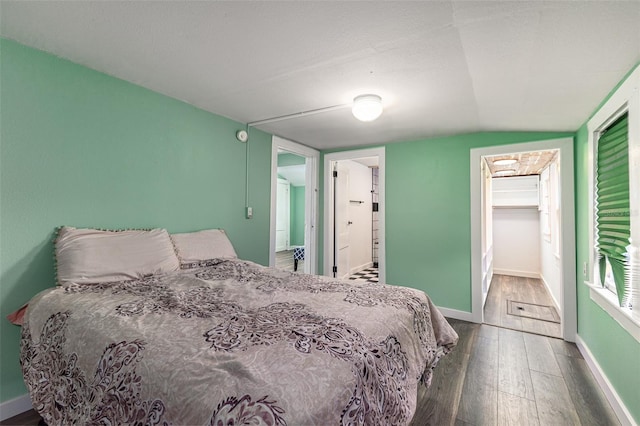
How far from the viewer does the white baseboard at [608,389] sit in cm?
160

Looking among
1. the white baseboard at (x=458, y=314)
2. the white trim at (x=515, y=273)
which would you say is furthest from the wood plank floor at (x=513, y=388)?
the white trim at (x=515, y=273)

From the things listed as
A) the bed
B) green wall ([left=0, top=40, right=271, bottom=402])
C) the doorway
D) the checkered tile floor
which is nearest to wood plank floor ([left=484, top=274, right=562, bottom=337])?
the doorway

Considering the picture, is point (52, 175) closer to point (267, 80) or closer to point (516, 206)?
point (267, 80)

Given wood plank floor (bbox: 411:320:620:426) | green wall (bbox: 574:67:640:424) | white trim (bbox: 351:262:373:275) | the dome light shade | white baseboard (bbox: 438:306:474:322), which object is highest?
the dome light shade

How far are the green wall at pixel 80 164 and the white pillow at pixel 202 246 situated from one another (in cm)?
18

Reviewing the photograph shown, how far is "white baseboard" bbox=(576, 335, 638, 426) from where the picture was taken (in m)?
1.60

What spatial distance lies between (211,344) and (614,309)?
2392mm

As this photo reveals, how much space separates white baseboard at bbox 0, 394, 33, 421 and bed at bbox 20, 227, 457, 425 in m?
0.41

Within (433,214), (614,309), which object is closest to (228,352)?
(614,309)

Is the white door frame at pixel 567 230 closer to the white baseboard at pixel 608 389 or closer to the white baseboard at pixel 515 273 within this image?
the white baseboard at pixel 608 389

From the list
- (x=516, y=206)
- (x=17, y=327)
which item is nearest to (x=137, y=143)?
(x=17, y=327)

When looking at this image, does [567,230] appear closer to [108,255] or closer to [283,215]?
[108,255]

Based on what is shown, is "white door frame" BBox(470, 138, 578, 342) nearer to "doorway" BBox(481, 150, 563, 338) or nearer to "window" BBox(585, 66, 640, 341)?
"window" BBox(585, 66, 640, 341)

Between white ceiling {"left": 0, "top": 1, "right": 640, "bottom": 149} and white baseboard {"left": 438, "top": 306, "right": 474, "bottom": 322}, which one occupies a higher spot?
white ceiling {"left": 0, "top": 1, "right": 640, "bottom": 149}
